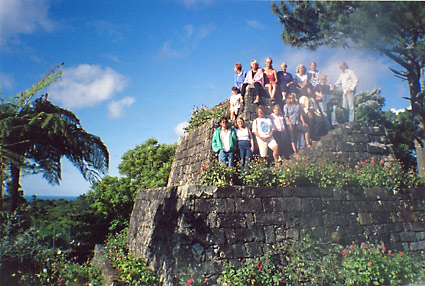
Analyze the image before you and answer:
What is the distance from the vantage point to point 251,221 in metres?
6.57

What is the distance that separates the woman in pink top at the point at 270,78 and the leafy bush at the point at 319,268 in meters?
4.81

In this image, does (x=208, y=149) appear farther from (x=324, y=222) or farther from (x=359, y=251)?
(x=359, y=251)

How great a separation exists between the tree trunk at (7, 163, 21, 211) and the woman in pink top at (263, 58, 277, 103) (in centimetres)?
712

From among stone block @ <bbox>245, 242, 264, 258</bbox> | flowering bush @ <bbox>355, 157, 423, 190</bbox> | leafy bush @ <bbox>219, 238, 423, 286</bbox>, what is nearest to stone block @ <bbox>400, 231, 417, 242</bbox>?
leafy bush @ <bbox>219, 238, 423, 286</bbox>

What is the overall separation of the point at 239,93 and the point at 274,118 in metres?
1.45

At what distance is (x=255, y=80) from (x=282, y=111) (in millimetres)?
1355

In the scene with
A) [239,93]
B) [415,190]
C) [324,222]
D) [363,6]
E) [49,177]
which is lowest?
[324,222]

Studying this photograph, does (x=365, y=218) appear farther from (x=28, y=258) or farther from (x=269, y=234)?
(x=28, y=258)

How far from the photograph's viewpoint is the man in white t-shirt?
880 centimetres

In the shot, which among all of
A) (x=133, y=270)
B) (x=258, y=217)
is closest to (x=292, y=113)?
(x=258, y=217)

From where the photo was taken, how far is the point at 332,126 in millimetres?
10188

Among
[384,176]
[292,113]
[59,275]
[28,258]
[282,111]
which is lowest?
[59,275]

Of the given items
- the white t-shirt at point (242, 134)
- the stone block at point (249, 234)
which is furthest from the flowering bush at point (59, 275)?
A: the white t-shirt at point (242, 134)

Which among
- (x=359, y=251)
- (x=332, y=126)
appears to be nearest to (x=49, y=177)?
(x=359, y=251)
